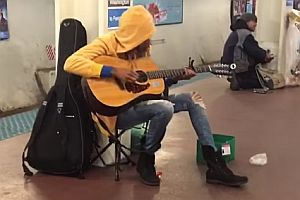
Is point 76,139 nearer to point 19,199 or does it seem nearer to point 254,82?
point 19,199

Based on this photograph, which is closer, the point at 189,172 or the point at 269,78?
the point at 189,172

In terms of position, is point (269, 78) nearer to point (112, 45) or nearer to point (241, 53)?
point (241, 53)

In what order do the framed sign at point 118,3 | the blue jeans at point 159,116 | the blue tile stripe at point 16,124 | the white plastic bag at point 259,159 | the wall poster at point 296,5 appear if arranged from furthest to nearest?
the wall poster at point 296,5, the blue tile stripe at point 16,124, the white plastic bag at point 259,159, the framed sign at point 118,3, the blue jeans at point 159,116

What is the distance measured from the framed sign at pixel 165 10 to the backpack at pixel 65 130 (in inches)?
171

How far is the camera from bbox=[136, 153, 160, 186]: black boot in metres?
3.82

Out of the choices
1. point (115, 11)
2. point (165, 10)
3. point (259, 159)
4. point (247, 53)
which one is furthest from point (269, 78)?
point (115, 11)

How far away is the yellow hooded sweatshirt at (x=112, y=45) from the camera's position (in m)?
3.66

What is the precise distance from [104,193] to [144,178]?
1.07 ft

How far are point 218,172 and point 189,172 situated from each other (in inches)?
13.0

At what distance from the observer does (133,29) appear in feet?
12.3

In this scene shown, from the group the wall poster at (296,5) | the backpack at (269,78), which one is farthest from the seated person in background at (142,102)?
the wall poster at (296,5)

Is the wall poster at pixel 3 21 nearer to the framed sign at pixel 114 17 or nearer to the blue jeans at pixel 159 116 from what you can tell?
the framed sign at pixel 114 17

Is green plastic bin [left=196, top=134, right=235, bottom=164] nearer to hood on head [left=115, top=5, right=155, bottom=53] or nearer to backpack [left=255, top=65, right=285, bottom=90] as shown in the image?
hood on head [left=115, top=5, right=155, bottom=53]

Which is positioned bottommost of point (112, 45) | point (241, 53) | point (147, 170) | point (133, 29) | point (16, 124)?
point (16, 124)
